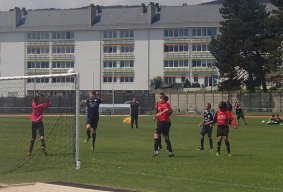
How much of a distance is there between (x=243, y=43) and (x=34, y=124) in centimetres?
6180

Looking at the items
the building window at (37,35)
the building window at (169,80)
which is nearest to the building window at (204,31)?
the building window at (169,80)

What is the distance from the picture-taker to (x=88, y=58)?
110500 mm

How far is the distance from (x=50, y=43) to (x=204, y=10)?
1085 inches

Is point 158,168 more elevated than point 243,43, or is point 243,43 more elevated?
point 243,43

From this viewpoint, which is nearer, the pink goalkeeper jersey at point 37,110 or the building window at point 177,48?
the pink goalkeeper jersey at point 37,110

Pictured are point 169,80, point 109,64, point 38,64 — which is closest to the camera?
point 169,80

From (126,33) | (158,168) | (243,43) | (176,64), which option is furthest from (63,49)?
(158,168)

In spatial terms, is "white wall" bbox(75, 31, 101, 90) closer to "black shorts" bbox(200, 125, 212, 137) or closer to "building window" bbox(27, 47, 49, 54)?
"building window" bbox(27, 47, 49, 54)

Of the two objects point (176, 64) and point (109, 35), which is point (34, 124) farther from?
point (109, 35)

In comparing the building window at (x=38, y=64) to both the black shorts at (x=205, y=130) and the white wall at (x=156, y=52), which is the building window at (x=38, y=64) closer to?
the white wall at (x=156, y=52)

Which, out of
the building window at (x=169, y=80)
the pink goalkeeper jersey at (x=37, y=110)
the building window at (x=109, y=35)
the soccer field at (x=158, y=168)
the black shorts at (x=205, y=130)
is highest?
the building window at (x=109, y=35)

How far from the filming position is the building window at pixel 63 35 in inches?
4400

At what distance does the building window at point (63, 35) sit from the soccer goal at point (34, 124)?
82.7 metres

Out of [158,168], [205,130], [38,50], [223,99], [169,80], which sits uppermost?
[38,50]
